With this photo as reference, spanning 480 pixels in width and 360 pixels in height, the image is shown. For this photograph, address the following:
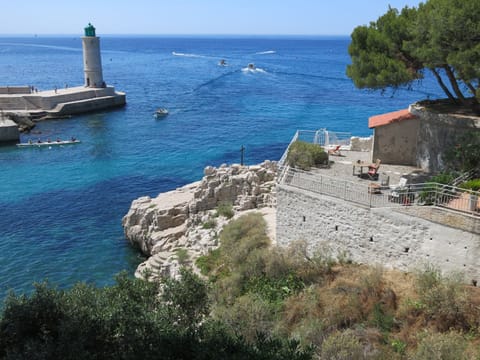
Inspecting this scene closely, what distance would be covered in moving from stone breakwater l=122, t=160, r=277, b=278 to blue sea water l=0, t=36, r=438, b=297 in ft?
5.72

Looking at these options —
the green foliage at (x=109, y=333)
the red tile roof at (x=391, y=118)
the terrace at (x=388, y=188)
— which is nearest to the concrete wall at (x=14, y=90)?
the terrace at (x=388, y=188)

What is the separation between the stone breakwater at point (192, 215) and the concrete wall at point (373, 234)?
4688 millimetres

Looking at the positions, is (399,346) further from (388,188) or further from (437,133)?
(437,133)

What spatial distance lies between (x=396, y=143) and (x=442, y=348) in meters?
11.2

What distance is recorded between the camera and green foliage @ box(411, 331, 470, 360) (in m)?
11.1

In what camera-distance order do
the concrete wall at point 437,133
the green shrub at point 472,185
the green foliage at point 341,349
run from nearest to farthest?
the green foliage at point 341,349, the green shrub at point 472,185, the concrete wall at point 437,133

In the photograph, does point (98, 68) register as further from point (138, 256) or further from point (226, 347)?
point (226, 347)

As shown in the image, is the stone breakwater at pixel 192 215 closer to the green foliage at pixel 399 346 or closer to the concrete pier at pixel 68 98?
the green foliage at pixel 399 346

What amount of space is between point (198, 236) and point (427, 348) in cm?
1311

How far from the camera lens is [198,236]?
74.9 ft

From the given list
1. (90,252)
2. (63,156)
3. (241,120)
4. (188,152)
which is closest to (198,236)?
(90,252)

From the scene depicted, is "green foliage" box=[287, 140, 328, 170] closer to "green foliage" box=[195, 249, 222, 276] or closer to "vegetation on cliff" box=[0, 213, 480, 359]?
"vegetation on cliff" box=[0, 213, 480, 359]

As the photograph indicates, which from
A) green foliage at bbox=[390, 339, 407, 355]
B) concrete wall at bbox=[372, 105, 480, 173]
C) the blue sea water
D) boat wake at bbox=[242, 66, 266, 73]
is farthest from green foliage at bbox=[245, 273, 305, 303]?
boat wake at bbox=[242, 66, 266, 73]

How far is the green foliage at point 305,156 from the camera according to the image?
1991cm
